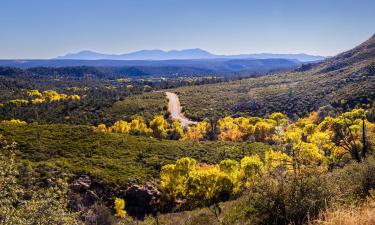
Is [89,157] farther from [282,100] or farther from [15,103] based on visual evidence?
[15,103]

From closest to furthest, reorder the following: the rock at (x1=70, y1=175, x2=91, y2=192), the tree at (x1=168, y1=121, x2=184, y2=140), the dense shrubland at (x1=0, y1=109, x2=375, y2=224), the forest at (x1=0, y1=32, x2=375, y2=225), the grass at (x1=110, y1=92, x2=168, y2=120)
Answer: the dense shrubland at (x1=0, y1=109, x2=375, y2=224)
the forest at (x1=0, y1=32, x2=375, y2=225)
the rock at (x1=70, y1=175, x2=91, y2=192)
the tree at (x1=168, y1=121, x2=184, y2=140)
the grass at (x1=110, y1=92, x2=168, y2=120)

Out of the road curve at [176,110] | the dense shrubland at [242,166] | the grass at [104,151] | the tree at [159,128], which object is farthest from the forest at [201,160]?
the road curve at [176,110]

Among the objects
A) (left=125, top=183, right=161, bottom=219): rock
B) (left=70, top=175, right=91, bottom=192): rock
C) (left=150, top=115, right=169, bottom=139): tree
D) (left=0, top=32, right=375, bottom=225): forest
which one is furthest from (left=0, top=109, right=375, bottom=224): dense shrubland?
(left=150, top=115, right=169, bottom=139): tree

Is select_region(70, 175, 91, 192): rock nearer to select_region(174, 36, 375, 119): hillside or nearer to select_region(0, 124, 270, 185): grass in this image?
select_region(0, 124, 270, 185): grass

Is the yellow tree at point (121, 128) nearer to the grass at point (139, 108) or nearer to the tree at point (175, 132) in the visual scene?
the tree at point (175, 132)

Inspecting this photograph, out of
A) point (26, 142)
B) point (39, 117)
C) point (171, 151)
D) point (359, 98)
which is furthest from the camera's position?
point (39, 117)

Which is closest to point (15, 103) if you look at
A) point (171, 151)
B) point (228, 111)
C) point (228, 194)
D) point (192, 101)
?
point (192, 101)
